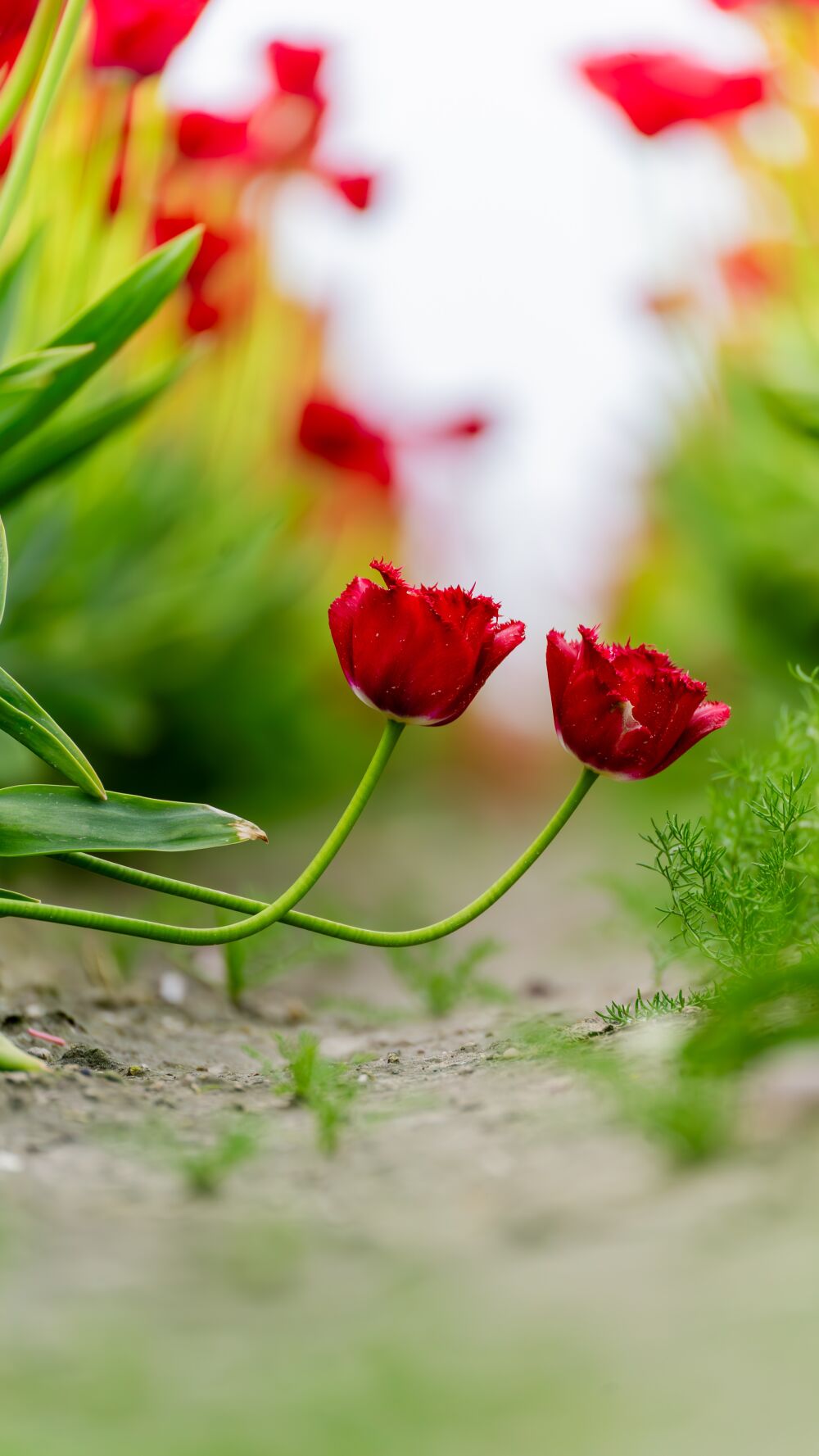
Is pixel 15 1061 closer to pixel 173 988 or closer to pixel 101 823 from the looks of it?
pixel 101 823

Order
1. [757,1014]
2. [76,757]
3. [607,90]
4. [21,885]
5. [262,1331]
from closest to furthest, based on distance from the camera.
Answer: [262,1331] < [757,1014] < [76,757] < [607,90] < [21,885]

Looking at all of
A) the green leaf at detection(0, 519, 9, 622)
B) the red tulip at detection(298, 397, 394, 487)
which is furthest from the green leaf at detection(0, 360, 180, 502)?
the red tulip at detection(298, 397, 394, 487)

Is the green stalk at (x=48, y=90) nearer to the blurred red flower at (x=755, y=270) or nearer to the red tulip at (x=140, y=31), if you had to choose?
the red tulip at (x=140, y=31)

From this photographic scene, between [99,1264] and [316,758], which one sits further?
[316,758]

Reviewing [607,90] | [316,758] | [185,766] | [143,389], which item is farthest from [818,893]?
[316,758]

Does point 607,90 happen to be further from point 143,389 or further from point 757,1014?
point 757,1014

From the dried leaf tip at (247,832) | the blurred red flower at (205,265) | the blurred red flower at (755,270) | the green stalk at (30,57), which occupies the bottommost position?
the dried leaf tip at (247,832)

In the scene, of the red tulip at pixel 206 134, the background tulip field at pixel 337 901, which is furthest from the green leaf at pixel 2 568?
the red tulip at pixel 206 134
